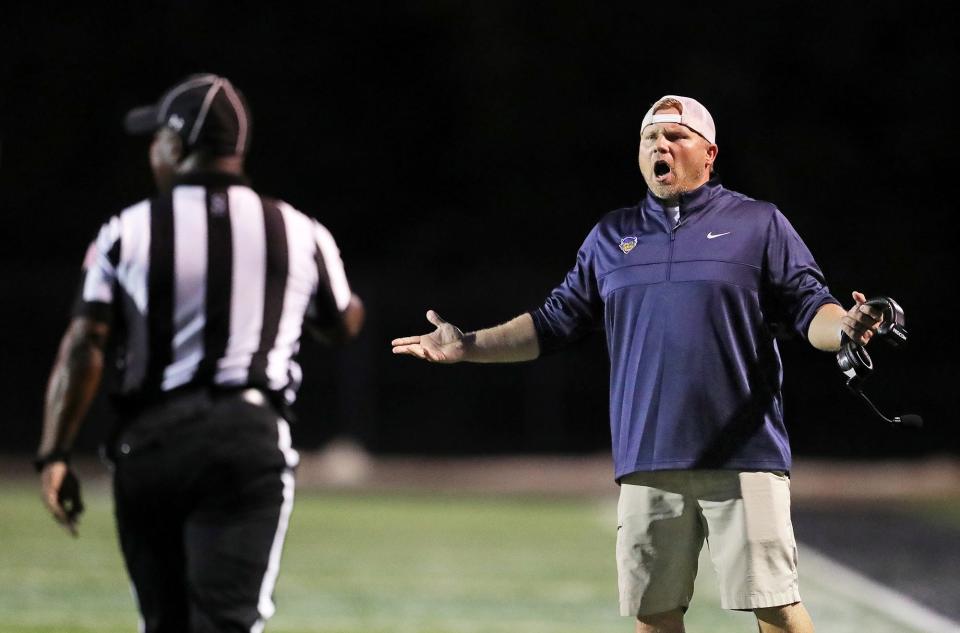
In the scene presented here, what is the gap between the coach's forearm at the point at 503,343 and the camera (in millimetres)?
5027

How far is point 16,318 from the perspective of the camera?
25516mm

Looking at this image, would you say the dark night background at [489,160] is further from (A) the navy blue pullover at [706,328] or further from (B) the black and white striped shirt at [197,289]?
(B) the black and white striped shirt at [197,289]

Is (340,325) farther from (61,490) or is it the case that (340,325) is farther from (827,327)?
(827,327)

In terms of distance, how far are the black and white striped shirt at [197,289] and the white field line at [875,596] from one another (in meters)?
5.06

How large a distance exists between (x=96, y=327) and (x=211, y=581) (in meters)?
0.70

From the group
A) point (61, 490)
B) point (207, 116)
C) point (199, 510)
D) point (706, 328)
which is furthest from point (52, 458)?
point (706, 328)

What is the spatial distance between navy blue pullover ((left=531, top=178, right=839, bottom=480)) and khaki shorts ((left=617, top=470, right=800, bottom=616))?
67 millimetres

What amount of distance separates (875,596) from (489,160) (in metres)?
20.5

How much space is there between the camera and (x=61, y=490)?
4289mm

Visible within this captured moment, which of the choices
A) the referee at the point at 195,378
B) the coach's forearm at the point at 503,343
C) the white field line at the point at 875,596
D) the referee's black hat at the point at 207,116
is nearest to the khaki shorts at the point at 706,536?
the coach's forearm at the point at 503,343

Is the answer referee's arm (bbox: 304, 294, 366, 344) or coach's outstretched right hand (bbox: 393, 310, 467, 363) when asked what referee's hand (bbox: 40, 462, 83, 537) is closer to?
referee's arm (bbox: 304, 294, 366, 344)

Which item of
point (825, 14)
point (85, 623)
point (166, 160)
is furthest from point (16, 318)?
point (166, 160)

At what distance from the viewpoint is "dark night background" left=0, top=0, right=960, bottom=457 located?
2623 cm

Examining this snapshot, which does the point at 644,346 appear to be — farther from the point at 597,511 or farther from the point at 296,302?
the point at 597,511
